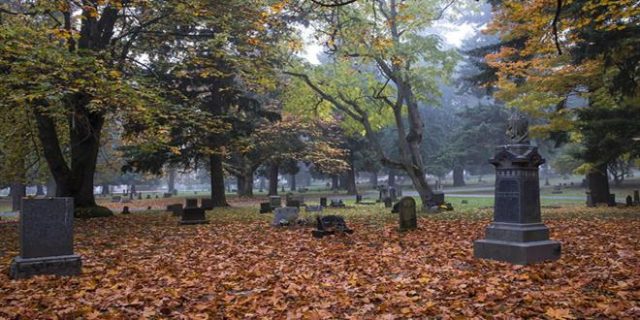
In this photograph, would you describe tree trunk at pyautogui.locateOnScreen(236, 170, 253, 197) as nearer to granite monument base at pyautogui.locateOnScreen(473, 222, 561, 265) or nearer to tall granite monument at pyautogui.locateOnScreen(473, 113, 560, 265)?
tall granite monument at pyautogui.locateOnScreen(473, 113, 560, 265)

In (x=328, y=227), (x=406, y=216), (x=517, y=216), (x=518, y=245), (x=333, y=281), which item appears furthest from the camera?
(x=406, y=216)

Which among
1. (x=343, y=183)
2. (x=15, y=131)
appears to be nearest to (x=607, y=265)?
(x=15, y=131)

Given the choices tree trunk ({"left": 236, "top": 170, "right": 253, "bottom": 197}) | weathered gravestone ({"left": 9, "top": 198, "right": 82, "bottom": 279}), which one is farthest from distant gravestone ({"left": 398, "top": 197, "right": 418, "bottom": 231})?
tree trunk ({"left": 236, "top": 170, "right": 253, "bottom": 197})

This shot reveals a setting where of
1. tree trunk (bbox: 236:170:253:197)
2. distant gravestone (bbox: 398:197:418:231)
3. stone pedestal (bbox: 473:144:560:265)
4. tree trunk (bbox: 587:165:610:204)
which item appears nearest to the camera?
stone pedestal (bbox: 473:144:560:265)

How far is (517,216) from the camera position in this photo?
369 inches

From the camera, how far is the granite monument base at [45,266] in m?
8.46

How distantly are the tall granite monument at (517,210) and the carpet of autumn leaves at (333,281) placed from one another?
1.10 feet

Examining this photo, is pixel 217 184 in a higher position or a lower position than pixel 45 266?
higher

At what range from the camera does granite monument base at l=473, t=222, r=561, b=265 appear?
8.88 meters

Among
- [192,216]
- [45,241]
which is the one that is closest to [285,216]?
[192,216]

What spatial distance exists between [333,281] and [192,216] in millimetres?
11267

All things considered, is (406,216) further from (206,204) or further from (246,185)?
(246,185)

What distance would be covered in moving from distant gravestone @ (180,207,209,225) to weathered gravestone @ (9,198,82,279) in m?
8.88

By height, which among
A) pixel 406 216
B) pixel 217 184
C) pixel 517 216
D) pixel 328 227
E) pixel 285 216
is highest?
pixel 217 184
